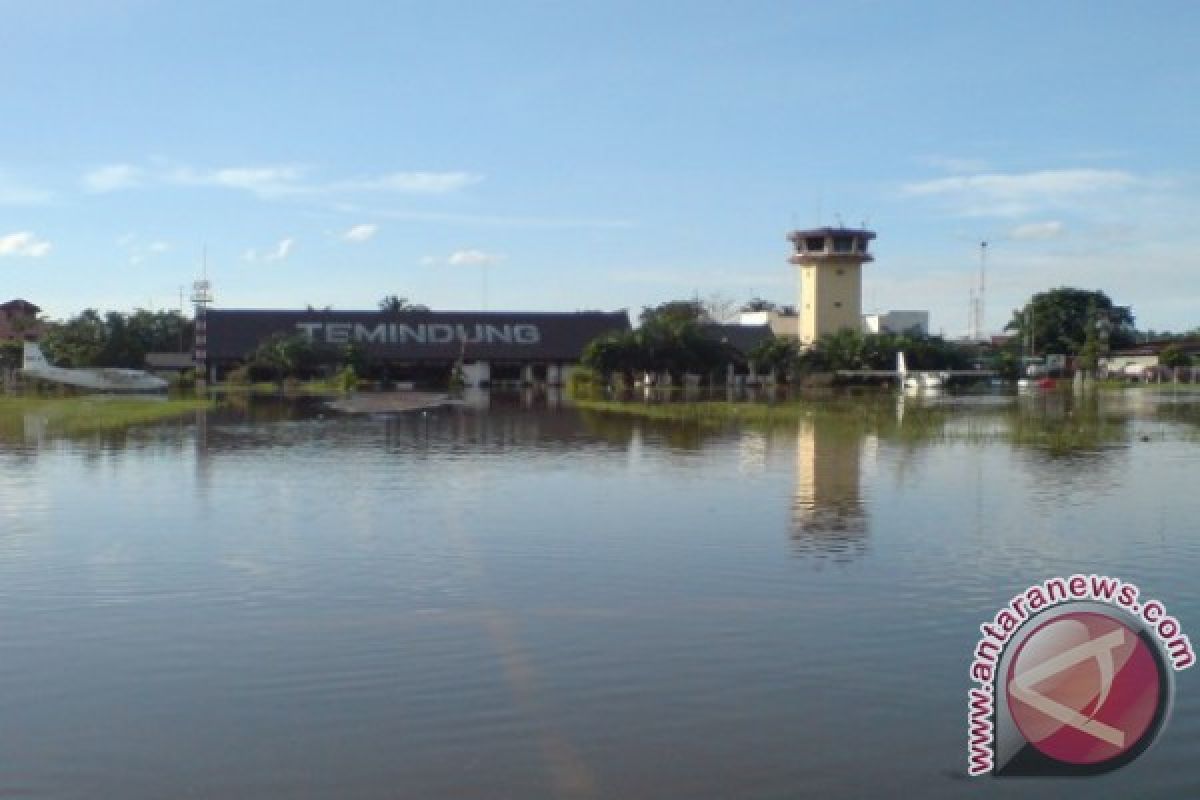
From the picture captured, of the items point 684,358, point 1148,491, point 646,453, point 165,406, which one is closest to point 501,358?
point 684,358

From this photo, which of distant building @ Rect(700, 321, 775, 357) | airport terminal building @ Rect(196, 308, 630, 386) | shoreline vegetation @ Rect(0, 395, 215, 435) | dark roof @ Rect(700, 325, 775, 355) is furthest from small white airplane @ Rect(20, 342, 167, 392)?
dark roof @ Rect(700, 325, 775, 355)

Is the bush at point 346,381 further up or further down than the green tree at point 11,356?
further down

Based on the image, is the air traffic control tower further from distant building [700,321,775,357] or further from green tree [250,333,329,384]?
green tree [250,333,329,384]

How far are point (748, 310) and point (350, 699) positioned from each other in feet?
393

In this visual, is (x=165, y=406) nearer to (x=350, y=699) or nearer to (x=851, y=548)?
(x=851, y=548)

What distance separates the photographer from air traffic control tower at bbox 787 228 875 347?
293 feet

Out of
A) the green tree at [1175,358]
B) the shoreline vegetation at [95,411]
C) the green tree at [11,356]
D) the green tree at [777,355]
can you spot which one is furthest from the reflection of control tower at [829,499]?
the green tree at [11,356]

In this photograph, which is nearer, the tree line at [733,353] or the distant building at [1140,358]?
the tree line at [733,353]

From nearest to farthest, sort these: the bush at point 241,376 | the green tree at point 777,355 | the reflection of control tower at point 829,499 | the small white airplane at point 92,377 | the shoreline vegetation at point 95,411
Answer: the reflection of control tower at point 829,499 → the shoreline vegetation at point 95,411 → the small white airplane at point 92,377 → the bush at point 241,376 → the green tree at point 777,355

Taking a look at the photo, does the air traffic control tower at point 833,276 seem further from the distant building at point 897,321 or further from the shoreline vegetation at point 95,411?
the shoreline vegetation at point 95,411

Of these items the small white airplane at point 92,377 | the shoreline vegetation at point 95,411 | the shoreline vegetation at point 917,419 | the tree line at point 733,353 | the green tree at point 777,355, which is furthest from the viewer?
the green tree at point 777,355

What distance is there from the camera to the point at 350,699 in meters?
8.34

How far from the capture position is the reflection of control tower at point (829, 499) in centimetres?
1441

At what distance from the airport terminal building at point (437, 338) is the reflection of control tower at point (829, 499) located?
60.9 m
